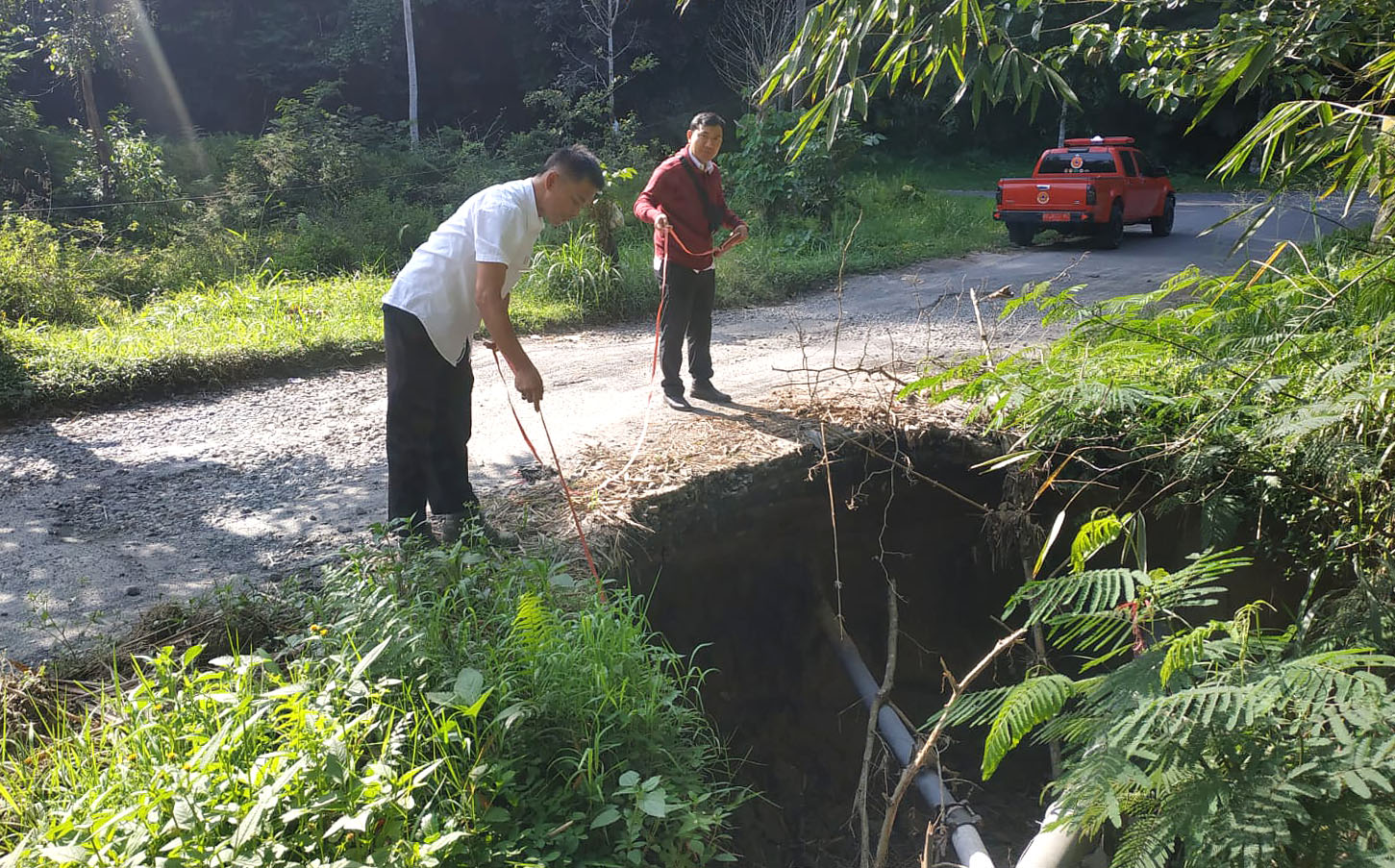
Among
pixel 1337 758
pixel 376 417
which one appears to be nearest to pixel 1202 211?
pixel 376 417

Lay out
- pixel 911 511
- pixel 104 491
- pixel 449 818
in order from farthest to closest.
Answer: pixel 911 511
pixel 104 491
pixel 449 818

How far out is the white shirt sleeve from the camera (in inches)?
147

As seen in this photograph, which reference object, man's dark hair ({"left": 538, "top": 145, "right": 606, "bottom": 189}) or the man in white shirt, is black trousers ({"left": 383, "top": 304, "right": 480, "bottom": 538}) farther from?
man's dark hair ({"left": 538, "top": 145, "right": 606, "bottom": 189})

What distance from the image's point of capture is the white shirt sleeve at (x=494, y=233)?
3734mm

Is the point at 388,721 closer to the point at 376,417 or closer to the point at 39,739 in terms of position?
the point at 39,739

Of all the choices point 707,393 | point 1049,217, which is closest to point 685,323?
point 707,393

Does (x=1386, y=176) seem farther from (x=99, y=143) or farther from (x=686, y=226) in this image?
(x=99, y=143)

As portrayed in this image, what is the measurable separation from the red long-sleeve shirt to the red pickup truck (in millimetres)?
9793

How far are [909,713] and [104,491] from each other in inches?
199

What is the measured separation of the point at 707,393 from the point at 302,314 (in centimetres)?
450

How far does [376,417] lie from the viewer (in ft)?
21.5

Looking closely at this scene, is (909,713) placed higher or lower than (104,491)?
lower

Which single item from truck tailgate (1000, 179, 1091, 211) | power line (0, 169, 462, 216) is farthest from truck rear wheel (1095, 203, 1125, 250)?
power line (0, 169, 462, 216)

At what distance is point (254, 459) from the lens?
5.73 m
